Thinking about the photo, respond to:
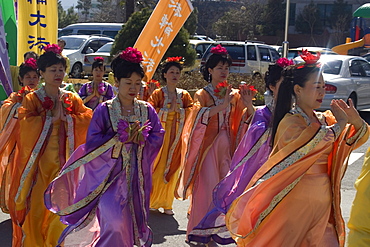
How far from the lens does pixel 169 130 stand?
6.54 m

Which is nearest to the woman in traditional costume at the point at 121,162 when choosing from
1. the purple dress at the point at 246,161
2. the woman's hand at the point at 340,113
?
the purple dress at the point at 246,161

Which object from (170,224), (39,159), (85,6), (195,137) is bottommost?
(170,224)

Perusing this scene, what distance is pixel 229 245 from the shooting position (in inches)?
213

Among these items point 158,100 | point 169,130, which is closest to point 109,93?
point 158,100

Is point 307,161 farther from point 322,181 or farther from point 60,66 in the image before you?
point 60,66

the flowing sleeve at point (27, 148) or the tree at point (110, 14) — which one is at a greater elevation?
the tree at point (110, 14)

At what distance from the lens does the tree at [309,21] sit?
1421 inches

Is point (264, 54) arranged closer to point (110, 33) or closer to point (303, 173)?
point (110, 33)

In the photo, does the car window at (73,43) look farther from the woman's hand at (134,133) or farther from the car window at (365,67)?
the woman's hand at (134,133)

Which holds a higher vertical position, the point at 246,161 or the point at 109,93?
the point at 109,93

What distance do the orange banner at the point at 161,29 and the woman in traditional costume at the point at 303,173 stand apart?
445 centimetres

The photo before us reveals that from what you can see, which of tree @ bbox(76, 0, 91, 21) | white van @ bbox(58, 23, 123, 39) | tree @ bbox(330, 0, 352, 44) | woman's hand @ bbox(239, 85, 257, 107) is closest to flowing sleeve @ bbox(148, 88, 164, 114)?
woman's hand @ bbox(239, 85, 257, 107)

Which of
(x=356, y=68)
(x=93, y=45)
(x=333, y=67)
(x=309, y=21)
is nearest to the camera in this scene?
(x=333, y=67)

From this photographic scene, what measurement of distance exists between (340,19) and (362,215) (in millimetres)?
→ 33036
